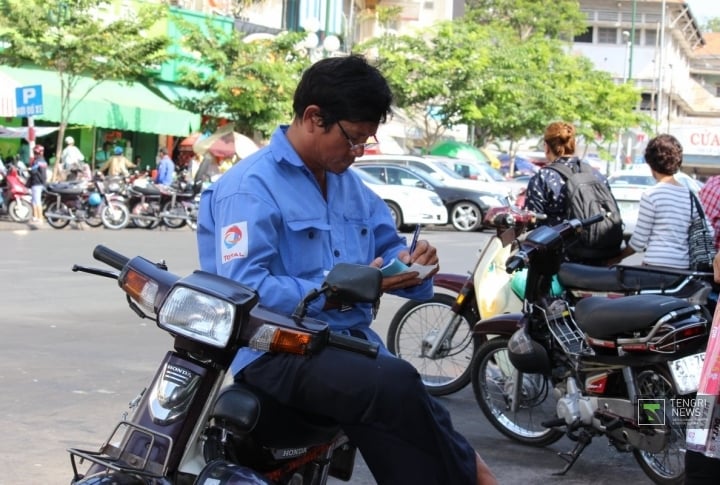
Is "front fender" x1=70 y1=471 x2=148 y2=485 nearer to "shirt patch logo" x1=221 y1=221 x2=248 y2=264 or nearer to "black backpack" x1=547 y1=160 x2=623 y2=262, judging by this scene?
"shirt patch logo" x1=221 y1=221 x2=248 y2=264

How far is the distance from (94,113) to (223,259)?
26.1 metres

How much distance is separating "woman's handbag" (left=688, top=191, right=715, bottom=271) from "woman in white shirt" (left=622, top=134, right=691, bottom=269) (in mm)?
28

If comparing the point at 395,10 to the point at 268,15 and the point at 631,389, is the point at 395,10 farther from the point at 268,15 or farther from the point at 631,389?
the point at 631,389

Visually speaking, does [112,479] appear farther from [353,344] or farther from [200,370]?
[353,344]

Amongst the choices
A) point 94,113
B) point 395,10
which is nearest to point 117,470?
point 94,113

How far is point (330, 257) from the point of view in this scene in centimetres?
334

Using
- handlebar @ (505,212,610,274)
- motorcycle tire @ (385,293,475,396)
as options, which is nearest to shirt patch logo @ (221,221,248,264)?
handlebar @ (505,212,610,274)

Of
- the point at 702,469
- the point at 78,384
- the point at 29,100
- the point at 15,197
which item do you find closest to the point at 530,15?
the point at 29,100

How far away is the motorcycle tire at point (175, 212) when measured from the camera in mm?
24438

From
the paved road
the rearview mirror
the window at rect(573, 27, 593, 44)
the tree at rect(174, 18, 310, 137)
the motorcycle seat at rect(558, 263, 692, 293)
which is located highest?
the window at rect(573, 27, 593, 44)

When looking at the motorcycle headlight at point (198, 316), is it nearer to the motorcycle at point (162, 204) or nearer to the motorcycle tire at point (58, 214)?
the motorcycle tire at point (58, 214)

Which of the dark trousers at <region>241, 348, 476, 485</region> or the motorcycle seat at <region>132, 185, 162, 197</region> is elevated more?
the dark trousers at <region>241, 348, 476, 485</region>

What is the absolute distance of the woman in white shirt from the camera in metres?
7.54

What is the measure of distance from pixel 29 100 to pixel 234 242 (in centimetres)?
2044
